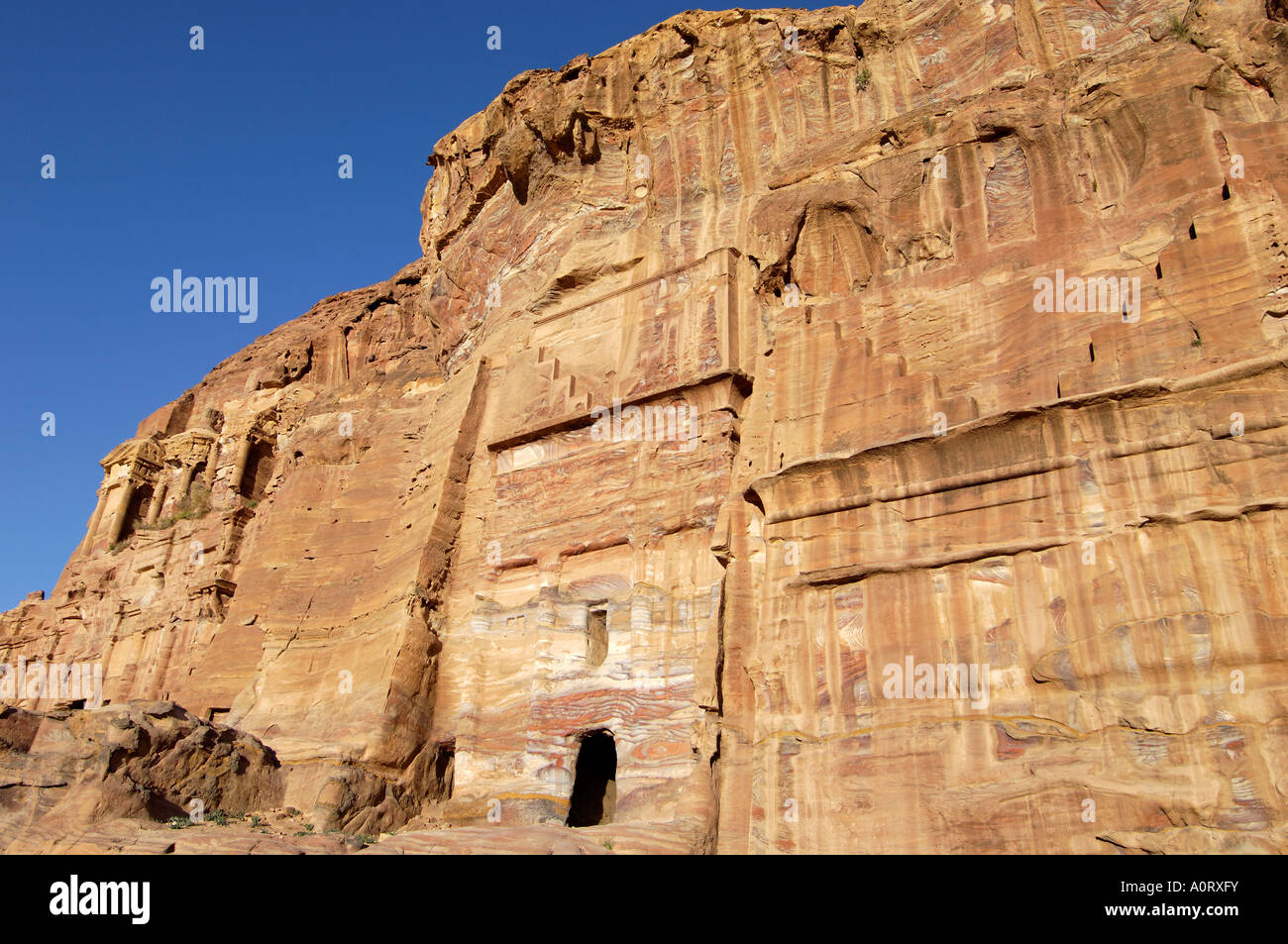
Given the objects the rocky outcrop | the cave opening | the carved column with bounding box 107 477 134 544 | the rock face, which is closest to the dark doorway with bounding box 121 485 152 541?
the carved column with bounding box 107 477 134 544

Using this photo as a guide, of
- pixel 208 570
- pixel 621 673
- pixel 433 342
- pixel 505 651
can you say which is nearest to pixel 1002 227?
pixel 621 673

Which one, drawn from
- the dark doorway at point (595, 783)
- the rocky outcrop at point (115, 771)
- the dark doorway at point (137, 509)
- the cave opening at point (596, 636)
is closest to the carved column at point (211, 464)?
the dark doorway at point (137, 509)

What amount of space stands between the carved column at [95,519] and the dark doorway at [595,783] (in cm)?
2717

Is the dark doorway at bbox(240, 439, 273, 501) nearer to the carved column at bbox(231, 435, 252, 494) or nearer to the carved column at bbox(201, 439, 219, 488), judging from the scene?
the carved column at bbox(231, 435, 252, 494)

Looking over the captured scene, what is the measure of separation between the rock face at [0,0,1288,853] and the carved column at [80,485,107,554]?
1242 centimetres

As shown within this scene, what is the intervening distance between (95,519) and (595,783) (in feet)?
92.2

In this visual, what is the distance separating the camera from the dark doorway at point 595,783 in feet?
56.3

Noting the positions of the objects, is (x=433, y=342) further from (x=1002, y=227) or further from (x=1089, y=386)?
(x=1089, y=386)

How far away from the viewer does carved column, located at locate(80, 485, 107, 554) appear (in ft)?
122

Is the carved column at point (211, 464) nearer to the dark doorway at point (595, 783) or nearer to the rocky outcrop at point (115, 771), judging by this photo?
the rocky outcrop at point (115, 771)

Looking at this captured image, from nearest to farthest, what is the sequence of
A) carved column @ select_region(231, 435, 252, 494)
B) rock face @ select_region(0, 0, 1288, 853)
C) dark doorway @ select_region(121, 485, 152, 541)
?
rock face @ select_region(0, 0, 1288, 853) → carved column @ select_region(231, 435, 252, 494) → dark doorway @ select_region(121, 485, 152, 541)

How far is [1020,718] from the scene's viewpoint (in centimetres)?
1180

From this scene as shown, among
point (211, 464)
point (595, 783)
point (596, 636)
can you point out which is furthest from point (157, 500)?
point (595, 783)

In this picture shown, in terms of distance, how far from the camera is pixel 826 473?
14.7m
